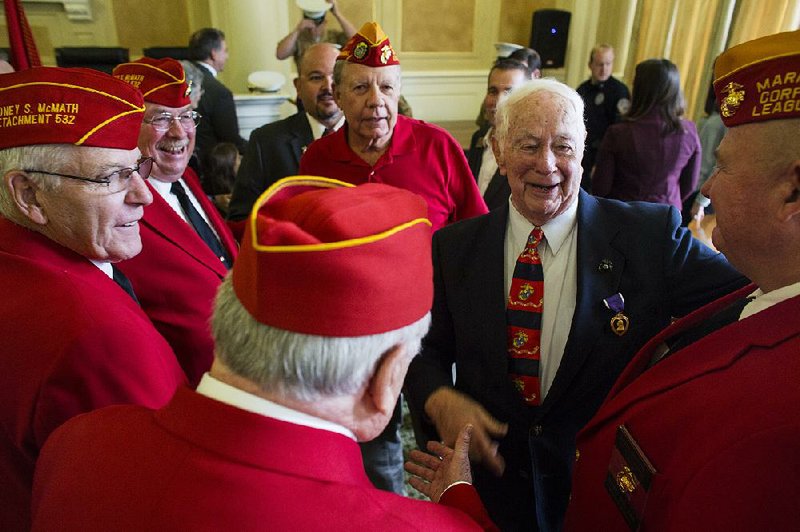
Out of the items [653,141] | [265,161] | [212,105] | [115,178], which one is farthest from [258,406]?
[212,105]

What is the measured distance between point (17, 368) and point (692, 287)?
1.47 metres

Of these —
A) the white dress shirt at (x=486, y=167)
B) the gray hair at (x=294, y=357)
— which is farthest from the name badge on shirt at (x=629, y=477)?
the white dress shirt at (x=486, y=167)

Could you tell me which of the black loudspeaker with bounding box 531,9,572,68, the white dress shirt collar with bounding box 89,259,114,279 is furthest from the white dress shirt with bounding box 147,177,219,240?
the black loudspeaker with bounding box 531,9,572,68

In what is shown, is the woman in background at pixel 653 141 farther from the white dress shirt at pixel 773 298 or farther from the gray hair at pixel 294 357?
the gray hair at pixel 294 357

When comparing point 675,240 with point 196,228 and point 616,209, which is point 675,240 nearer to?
point 616,209

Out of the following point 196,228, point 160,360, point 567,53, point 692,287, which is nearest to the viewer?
point 160,360

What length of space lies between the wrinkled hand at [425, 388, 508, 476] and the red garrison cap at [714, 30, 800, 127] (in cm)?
82

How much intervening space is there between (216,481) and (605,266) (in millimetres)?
1060

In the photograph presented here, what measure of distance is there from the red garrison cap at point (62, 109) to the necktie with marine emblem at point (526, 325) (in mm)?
1026

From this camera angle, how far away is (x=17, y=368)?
1.04m

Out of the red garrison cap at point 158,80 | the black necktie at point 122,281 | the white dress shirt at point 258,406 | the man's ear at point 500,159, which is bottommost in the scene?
the black necktie at point 122,281

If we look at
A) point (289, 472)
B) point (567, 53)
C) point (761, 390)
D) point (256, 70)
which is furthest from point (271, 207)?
point (567, 53)

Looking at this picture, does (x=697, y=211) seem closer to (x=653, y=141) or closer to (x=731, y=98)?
(x=653, y=141)

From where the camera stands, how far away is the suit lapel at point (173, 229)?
1.58 m
